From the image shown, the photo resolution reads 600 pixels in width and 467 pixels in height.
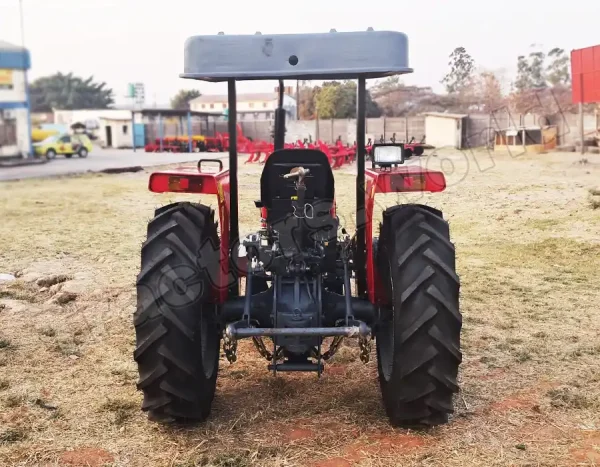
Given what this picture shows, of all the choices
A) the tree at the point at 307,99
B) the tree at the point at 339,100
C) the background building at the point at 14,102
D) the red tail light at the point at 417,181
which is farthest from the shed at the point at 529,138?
the red tail light at the point at 417,181

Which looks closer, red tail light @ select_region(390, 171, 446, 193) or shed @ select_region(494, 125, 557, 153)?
red tail light @ select_region(390, 171, 446, 193)

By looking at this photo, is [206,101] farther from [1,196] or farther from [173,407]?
[173,407]

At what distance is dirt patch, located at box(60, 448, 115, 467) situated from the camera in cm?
337

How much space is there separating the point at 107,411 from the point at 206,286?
0.97 m

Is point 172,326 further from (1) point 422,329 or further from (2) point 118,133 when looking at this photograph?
(2) point 118,133

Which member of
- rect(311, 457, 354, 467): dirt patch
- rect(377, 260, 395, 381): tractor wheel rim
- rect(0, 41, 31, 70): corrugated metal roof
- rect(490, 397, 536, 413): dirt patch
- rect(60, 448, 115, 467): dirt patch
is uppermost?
rect(0, 41, 31, 70): corrugated metal roof

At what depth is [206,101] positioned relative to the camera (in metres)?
68.1

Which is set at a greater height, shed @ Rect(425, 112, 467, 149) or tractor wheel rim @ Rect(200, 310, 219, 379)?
shed @ Rect(425, 112, 467, 149)

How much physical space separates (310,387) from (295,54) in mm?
2149

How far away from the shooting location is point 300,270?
12.7 feet

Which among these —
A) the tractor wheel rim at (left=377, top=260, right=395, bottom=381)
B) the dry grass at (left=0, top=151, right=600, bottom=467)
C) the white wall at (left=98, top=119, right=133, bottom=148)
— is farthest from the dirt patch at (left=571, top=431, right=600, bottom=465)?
the white wall at (left=98, top=119, right=133, bottom=148)

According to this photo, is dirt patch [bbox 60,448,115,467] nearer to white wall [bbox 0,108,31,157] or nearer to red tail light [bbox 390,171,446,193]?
red tail light [bbox 390,171,446,193]

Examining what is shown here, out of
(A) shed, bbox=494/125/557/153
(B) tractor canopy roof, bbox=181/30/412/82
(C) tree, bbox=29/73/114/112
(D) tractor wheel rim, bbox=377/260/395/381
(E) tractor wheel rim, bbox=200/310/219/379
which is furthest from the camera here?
(C) tree, bbox=29/73/114/112

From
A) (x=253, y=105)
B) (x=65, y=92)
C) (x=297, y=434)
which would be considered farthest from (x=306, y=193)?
(x=65, y=92)
